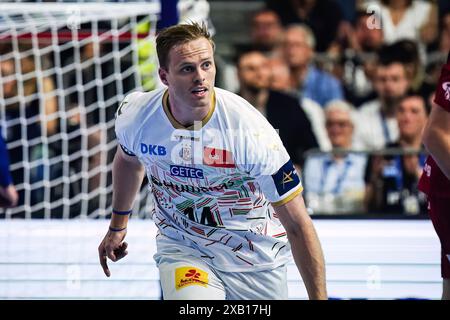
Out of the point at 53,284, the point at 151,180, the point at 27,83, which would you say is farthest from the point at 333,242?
the point at 27,83

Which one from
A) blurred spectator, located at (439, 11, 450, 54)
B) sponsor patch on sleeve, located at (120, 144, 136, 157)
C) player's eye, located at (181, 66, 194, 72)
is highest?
player's eye, located at (181, 66, 194, 72)

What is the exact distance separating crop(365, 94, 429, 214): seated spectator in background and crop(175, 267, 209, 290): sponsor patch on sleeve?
123 inches

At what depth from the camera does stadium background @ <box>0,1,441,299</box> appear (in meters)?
5.30

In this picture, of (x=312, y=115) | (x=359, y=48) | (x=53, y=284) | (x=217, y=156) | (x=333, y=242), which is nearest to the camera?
(x=217, y=156)

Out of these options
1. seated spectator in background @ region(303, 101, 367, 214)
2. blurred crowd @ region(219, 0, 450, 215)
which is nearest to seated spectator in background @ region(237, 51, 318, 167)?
blurred crowd @ region(219, 0, 450, 215)

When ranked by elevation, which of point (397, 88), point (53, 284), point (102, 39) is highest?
point (102, 39)

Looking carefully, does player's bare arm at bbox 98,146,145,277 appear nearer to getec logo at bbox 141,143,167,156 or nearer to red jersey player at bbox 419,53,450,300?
getec logo at bbox 141,143,167,156

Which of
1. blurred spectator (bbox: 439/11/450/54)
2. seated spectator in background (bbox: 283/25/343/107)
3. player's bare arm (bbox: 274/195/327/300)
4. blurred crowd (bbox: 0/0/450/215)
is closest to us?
player's bare arm (bbox: 274/195/327/300)

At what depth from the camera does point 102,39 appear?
6672mm

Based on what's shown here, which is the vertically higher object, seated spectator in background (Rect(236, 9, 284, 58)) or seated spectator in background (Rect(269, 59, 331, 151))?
seated spectator in background (Rect(236, 9, 284, 58))

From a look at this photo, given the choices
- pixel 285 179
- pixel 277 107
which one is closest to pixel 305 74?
pixel 277 107

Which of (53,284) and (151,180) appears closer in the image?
(151,180)

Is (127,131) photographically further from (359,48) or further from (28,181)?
(359,48)

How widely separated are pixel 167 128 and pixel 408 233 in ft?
8.55
